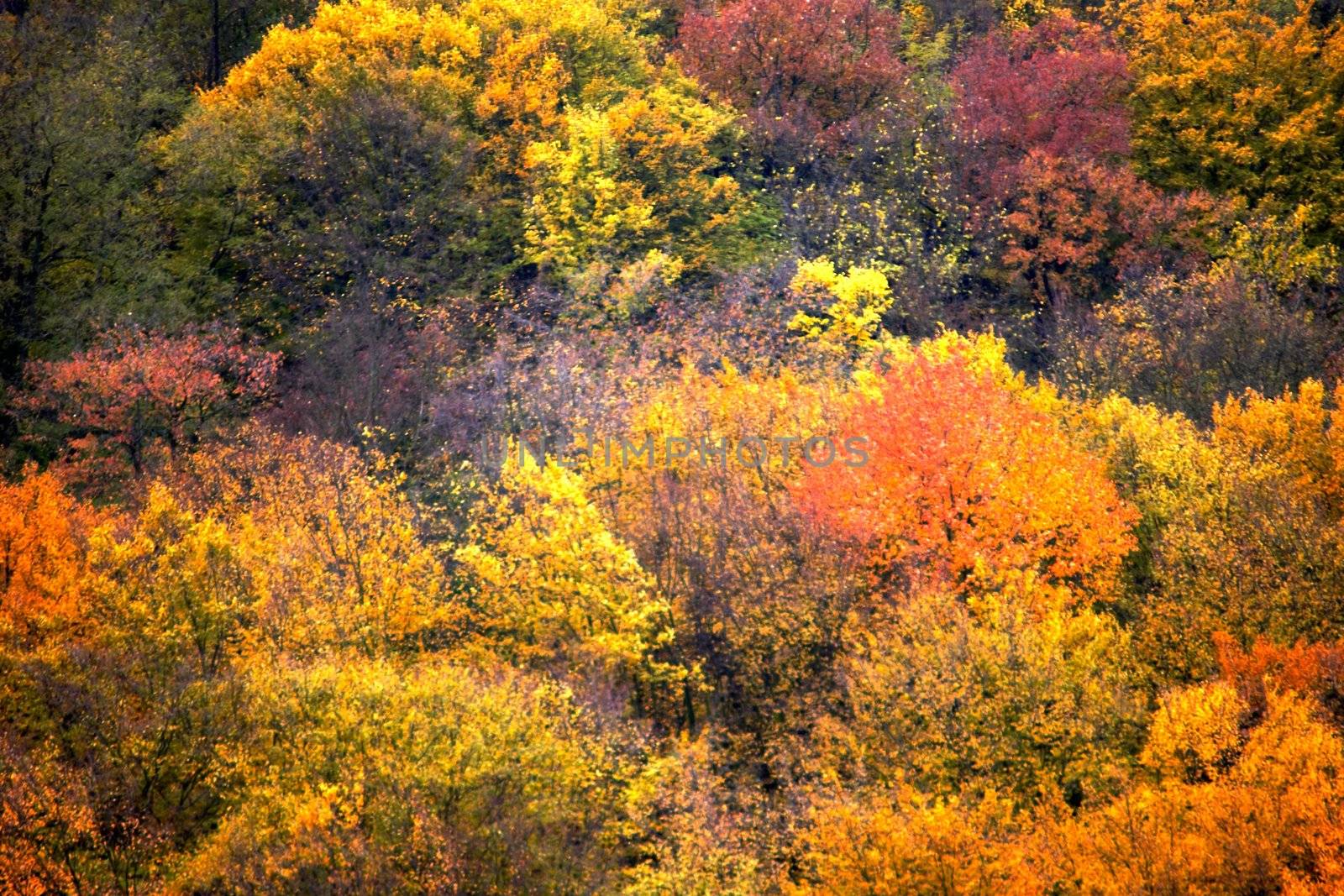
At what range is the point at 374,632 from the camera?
3884 centimetres

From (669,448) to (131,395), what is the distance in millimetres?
17059

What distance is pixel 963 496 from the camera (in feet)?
142

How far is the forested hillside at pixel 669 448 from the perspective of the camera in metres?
32.5

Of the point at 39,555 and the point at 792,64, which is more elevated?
the point at 792,64

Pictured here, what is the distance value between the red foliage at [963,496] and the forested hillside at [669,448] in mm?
171

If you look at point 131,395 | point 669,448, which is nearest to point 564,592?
point 669,448

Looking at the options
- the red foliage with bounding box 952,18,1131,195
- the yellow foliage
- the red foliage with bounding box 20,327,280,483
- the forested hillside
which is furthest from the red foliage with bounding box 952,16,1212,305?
the red foliage with bounding box 20,327,280,483

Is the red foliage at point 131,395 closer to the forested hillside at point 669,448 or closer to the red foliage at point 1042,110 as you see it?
the forested hillside at point 669,448

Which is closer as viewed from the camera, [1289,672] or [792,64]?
[1289,672]

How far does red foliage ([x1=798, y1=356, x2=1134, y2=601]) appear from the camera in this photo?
41.9 metres

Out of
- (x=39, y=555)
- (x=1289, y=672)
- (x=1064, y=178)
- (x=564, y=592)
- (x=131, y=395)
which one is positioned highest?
(x=1064, y=178)

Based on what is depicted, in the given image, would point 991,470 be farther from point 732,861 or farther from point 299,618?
point 299,618

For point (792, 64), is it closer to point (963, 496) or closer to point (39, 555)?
point (963, 496)

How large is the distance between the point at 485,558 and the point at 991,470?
14.6 metres
